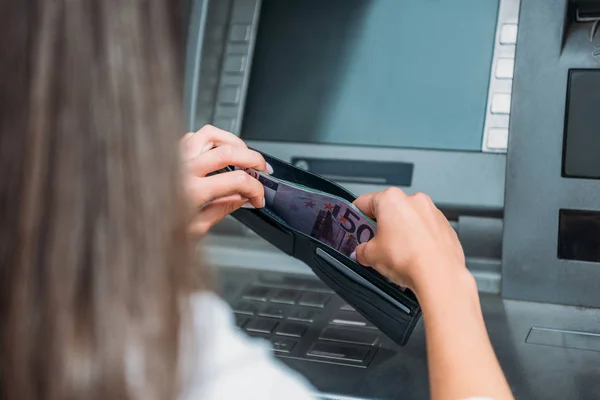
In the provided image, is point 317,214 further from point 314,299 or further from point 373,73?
point 373,73

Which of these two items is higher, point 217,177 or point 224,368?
point 217,177

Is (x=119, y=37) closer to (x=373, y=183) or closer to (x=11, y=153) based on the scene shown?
(x=11, y=153)

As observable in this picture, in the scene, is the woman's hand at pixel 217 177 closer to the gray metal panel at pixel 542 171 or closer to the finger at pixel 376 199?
the finger at pixel 376 199

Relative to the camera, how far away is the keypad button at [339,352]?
1.10 meters

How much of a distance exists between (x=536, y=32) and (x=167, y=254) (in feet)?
3.16

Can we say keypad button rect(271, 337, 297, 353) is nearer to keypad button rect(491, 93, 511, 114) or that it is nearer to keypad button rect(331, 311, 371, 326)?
keypad button rect(331, 311, 371, 326)

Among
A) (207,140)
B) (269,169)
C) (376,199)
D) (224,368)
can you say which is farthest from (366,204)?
(224,368)

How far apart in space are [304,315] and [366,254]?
25 cm

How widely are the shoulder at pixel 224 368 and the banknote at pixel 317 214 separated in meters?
0.32

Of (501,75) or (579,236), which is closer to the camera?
(579,236)

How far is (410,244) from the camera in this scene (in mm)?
981

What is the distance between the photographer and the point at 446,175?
1408 millimetres

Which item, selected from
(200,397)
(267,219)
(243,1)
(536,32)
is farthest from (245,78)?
(200,397)

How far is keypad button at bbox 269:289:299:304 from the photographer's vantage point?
1.30 metres
